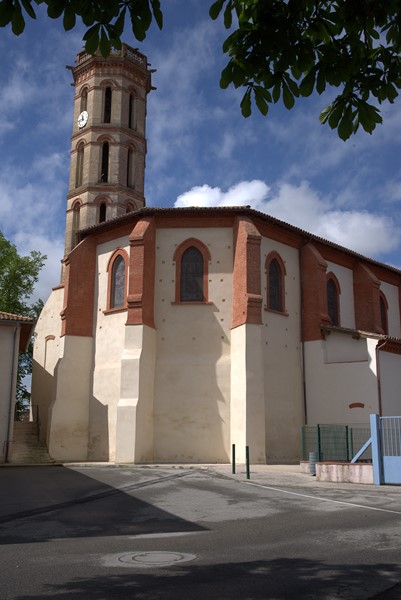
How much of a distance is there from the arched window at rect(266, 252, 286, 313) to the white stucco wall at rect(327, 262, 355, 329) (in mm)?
3640

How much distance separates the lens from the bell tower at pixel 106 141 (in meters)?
36.9

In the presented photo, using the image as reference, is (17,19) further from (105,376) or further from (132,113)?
(132,113)

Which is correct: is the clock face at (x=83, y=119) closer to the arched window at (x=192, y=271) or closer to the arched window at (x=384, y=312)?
the arched window at (x=192, y=271)

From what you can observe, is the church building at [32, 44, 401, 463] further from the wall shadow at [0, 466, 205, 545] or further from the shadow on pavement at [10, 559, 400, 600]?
the shadow on pavement at [10, 559, 400, 600]

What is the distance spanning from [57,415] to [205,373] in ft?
21.1

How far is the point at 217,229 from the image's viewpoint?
85.3ft

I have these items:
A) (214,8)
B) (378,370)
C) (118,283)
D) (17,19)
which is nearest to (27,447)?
(118,283)

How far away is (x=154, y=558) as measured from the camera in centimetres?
680

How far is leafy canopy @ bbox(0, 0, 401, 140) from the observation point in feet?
15.3

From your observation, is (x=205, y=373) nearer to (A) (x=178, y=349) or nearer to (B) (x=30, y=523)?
(A) (x=178, y=349)

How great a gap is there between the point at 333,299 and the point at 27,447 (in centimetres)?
1554

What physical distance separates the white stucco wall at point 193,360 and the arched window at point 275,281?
1.92 metres

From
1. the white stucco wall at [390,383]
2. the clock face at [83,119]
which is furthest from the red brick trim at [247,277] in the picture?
the clock face at [83,119]

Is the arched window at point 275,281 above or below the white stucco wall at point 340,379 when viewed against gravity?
above
